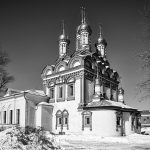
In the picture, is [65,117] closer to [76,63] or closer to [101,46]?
[76,63]

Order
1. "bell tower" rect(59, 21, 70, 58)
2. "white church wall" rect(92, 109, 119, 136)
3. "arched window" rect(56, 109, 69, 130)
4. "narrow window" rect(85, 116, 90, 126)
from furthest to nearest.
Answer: "bell tower" rect(59, 21, 70, 58), "arched window" rect(56, 109, 69, 130), "narrow window" rect(85, 116, 90, 126), "white church wall" rect(92, 109, 119, 136)

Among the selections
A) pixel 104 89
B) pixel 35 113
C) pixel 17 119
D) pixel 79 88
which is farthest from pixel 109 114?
pixel 17 119

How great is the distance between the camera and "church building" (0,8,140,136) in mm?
22391

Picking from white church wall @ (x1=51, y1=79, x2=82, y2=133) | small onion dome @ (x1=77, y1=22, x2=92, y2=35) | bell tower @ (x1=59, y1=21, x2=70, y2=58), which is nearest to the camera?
white church wall @ (x1=51, y1=79, x2=82, y2=133)

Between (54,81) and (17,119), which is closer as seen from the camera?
(17,119)

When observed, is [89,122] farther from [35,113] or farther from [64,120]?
[35,113]

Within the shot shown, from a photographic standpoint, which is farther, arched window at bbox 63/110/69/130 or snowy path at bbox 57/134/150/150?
arched window at bbox 63/110/69/130

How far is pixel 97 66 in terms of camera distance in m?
26.9

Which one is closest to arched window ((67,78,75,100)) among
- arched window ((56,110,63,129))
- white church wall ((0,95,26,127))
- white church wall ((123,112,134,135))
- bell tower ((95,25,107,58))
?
arched window ((56,110,63,129))

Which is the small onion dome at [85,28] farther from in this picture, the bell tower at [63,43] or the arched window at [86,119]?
the arched window at [86,119]

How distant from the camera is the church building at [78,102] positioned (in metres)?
22.4

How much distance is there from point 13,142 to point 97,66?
63.3ft

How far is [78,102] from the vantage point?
24.1 m

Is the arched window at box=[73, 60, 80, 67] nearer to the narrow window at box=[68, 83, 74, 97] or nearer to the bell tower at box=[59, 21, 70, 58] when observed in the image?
the narrow window at box=[68, 83, 74, 97]
